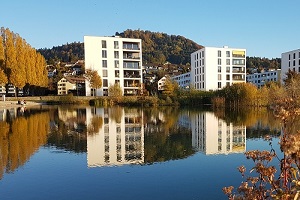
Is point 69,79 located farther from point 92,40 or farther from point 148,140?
point 148,140

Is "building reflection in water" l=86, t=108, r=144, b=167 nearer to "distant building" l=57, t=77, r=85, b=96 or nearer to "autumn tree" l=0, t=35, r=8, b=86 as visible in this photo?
"autumn tree" l=0, t=35, r=8, b=86

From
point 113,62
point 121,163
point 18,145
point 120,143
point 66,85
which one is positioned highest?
point 113,62

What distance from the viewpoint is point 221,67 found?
7275 cm

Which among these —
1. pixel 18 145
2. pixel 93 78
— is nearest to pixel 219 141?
pixel 18 145

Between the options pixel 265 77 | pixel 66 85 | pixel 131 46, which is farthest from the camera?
pixel 265 77

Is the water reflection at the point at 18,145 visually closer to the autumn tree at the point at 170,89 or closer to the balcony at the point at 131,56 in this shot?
the autumn tree at the point at 170,89

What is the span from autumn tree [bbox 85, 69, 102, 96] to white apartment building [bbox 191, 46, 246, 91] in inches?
1178

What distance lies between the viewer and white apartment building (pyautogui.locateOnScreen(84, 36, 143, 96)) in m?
65.5

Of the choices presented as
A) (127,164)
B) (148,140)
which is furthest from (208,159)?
(148,140)

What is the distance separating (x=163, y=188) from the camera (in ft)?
29.1

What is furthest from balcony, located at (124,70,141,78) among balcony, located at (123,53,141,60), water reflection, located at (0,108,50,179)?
water reflection, located at (0,108,50,179)

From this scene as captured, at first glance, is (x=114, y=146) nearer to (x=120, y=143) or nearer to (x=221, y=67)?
(x=120, y=143)

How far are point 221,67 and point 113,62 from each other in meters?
30.5

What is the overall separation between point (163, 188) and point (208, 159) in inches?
183
